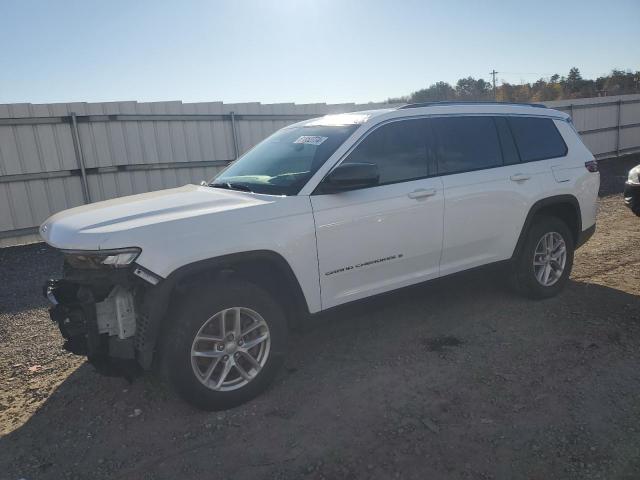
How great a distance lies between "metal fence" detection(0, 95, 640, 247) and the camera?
8703mm

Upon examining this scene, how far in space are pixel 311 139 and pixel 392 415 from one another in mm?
2222

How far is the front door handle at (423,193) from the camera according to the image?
12.9 ft

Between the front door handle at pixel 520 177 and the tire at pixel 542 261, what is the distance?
1.54 ft

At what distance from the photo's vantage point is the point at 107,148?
30.9ft

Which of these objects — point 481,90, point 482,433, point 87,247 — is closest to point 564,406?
point 482,433

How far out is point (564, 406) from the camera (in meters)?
3.16

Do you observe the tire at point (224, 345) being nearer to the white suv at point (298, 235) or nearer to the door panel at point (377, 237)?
the white suv at point (298, 235)

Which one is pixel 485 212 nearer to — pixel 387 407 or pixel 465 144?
pixel 465 144

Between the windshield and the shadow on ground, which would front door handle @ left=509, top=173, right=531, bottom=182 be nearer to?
the shadow on ground

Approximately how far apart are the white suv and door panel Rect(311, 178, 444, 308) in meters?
0.01

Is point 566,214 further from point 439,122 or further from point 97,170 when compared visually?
point 97,170

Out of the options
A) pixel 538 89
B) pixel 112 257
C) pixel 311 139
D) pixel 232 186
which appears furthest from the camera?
pixel 538 89

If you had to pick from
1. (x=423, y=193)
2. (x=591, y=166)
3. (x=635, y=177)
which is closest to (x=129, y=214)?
(x=423, y=193)

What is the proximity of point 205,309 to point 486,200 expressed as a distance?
270cm
